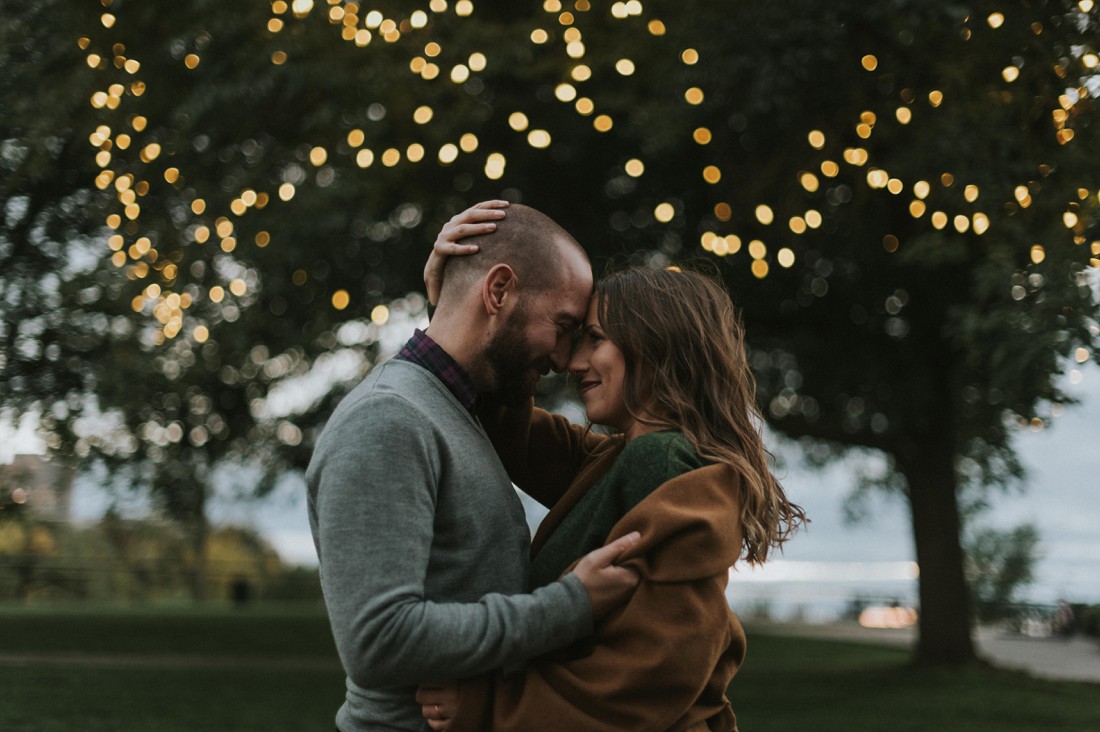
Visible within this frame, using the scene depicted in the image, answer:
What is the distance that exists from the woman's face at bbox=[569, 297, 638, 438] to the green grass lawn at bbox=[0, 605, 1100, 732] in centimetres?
677

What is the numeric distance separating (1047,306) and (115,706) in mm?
7776

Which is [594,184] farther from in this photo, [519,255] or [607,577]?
[607,577]

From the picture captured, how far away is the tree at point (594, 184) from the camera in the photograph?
26.6 feet

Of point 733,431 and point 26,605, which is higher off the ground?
point 733,431

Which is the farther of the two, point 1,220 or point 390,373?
point 1,220

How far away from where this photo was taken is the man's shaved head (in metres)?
2.65

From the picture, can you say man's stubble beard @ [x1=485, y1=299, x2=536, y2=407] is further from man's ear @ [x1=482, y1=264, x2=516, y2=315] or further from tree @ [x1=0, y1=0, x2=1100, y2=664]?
tree @ [x1=0, y1=0, x2=1100, y2=664]

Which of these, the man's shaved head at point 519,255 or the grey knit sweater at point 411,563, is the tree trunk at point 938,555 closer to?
the man's shaved head at point 519,255

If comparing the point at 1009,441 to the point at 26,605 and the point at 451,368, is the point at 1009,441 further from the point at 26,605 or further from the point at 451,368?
the point at 26,605

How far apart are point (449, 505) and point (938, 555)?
41.5 ft

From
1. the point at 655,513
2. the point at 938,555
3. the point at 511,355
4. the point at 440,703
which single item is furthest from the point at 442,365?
the point at 938,555

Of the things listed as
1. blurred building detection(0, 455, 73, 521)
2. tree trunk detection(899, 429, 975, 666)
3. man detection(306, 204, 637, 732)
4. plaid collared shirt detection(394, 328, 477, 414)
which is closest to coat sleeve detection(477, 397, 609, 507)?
man detection(306, 204, 637, 732)

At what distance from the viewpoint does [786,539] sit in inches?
114

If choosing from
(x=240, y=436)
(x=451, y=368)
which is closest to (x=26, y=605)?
(x=240, y=436)
